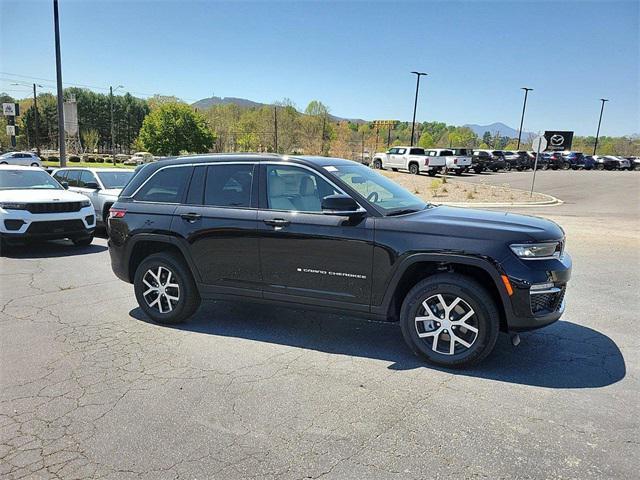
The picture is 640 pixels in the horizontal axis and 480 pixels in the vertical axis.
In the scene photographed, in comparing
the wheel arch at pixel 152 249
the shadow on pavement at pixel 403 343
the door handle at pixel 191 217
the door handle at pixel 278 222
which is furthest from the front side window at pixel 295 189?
the shadow on pavement at pixel 403 343

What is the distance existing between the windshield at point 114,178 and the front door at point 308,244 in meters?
8.01

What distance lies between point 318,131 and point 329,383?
3109 inches

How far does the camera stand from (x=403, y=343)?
4598mm

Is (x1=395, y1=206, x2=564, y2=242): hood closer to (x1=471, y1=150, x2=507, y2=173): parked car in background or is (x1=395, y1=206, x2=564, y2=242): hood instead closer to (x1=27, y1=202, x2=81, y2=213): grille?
(x1=27, y1=202, x2=81, y2=213): grille

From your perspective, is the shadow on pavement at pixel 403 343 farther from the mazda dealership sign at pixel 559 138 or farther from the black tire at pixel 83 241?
the mazda dealership sign at pixel 559 138

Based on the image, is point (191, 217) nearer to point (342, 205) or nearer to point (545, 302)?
point (342, 205)

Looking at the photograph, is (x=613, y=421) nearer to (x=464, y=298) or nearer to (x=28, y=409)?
(x=464, y=298)

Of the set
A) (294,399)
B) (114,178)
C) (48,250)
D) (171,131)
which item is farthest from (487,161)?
(171,131)

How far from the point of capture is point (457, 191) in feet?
81.8

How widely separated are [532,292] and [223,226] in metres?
2.90

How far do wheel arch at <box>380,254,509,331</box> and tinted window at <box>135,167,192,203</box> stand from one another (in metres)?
2.49

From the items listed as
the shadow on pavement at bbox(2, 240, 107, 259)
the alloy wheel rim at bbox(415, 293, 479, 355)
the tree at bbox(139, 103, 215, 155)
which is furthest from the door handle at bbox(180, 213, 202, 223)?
the tree at bbox(139, 103, 215, 155)

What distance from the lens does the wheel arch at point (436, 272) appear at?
3.81m

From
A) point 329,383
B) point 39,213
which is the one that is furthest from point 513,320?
point 39,213
